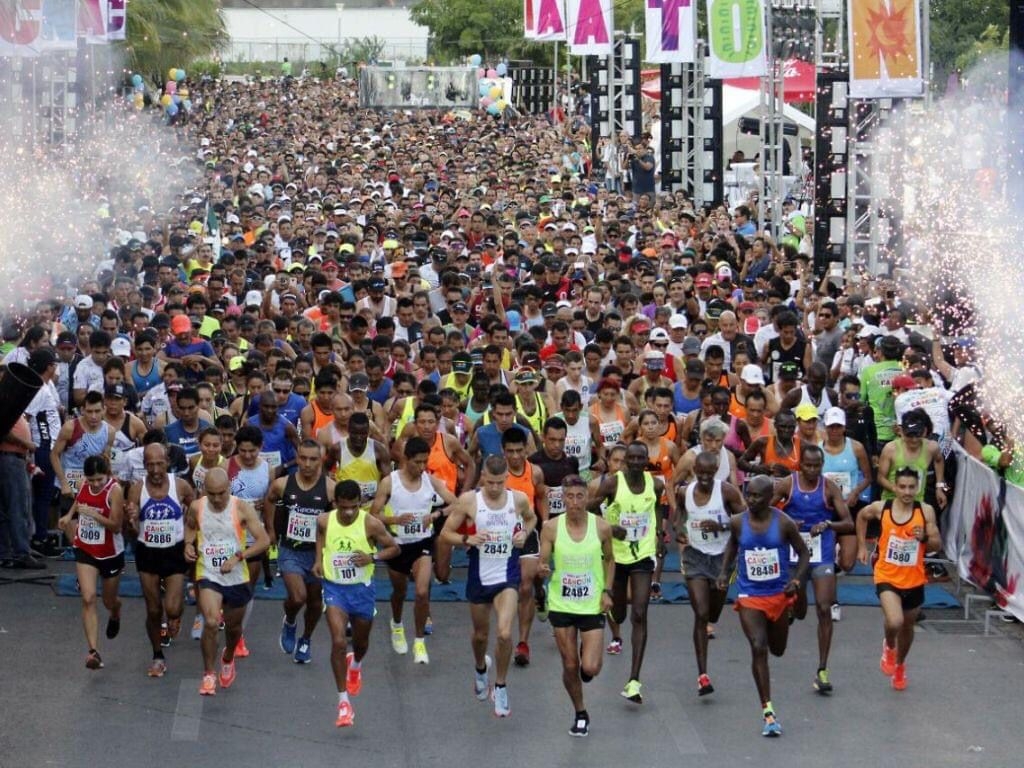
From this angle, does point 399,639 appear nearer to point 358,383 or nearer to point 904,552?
point 358,383

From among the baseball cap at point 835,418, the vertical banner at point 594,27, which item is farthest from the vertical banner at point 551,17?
the baseball cap at point 835,418

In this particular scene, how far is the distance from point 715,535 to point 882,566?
3.53ft

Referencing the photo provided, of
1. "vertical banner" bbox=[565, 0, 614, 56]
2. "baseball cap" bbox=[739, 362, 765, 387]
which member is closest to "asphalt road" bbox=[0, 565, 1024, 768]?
"baseball cap" bbox=[739, 362, 765, 387]

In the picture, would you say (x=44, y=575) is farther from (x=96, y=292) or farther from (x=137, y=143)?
(x=137, y=143)

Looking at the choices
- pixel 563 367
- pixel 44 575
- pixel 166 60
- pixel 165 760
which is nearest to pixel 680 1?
pixel 563 367

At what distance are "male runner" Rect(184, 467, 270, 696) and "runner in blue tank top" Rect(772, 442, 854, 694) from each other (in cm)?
339

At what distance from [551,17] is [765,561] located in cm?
3013

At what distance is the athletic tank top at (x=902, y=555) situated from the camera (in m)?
12.3

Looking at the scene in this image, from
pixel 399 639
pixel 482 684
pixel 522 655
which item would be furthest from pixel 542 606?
pixel 482 684

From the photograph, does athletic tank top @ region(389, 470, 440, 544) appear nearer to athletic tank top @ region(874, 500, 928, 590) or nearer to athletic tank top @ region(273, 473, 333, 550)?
athletic tank top @ region(273, 473, 333, 550)

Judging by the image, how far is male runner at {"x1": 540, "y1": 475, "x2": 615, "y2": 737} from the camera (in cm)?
1129

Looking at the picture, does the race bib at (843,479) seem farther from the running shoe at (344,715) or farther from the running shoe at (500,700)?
the running shoe at (344,715)

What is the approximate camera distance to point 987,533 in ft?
48.0

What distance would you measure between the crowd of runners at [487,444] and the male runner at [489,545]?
20mm
